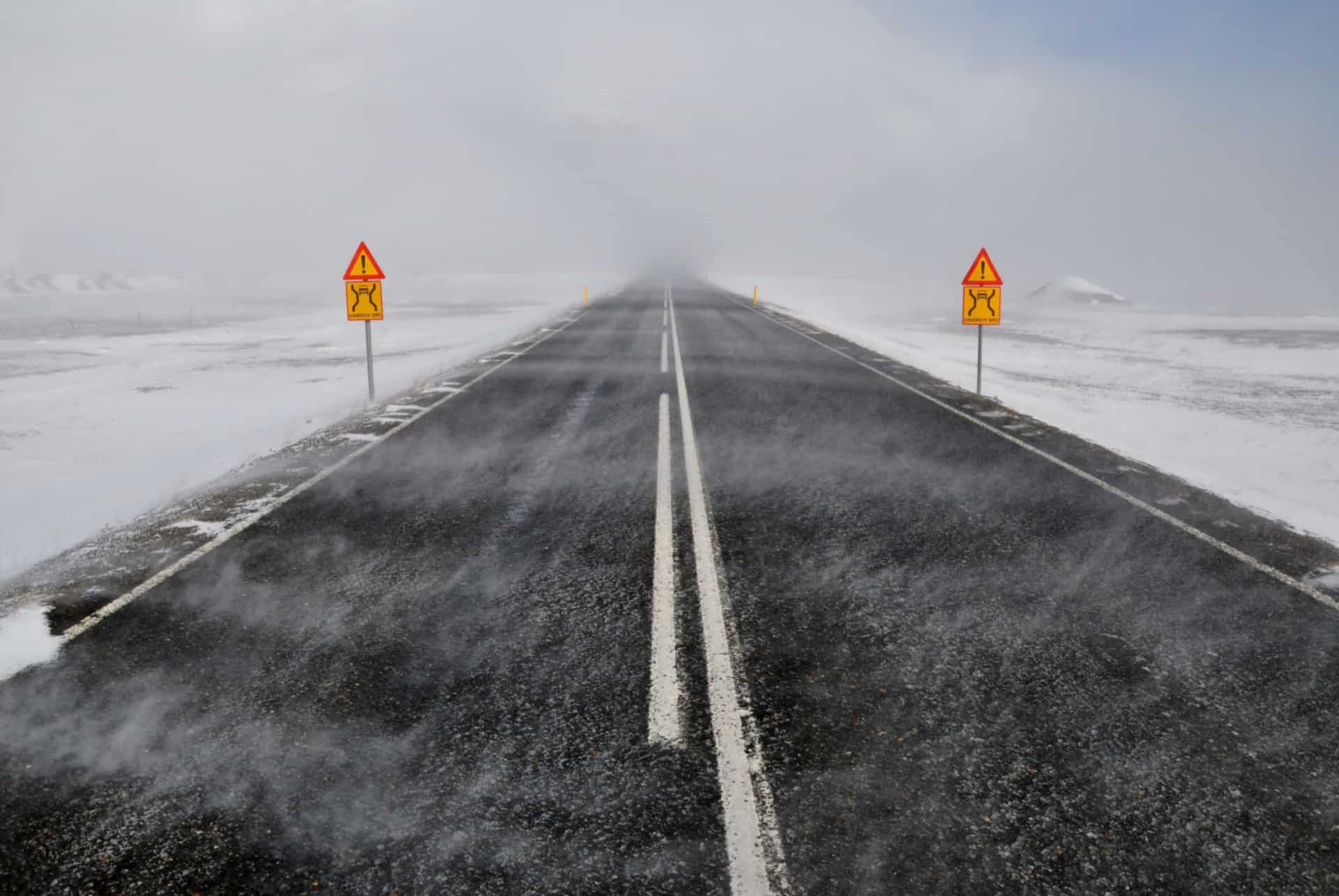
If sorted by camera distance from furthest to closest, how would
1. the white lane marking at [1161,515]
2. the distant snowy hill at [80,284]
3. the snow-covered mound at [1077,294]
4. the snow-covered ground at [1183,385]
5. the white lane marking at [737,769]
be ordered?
1. the distant snowy hill at [80,284]
2. the snow-covered mound at [1077,294]
3. the snow-covered ground at [1183,385]
4. the white lane marking at [1161,515]
5. the white lane marking at [737,769]

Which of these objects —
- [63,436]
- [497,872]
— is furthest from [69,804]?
[63,436]

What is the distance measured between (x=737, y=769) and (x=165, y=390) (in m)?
15.8

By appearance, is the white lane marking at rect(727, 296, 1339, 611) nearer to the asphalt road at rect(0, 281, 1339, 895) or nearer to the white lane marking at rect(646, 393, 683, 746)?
the asphalt road at rect(0, 281, 1339, 895)

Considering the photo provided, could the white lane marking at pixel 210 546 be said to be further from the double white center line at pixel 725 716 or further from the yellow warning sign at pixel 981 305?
the yellow warning sign at pixel 981 305

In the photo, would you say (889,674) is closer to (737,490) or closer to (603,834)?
(603,834)

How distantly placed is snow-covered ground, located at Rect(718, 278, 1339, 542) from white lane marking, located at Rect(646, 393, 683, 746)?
500 centimetres

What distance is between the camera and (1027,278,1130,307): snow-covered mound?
189 ft

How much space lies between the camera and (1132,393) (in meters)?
15.6

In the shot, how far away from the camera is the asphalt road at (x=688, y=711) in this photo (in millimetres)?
2697

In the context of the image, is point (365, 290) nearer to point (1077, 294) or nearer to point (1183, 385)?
point (1183, 385)

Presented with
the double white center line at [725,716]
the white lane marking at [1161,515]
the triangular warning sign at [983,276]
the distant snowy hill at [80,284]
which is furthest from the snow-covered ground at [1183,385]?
the distant snowy hill at [80,284]

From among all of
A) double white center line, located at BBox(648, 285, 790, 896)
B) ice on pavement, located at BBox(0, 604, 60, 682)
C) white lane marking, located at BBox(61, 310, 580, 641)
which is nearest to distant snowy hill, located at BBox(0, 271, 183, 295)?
white lane marking, located at BBox(61, 310, 580, 641)

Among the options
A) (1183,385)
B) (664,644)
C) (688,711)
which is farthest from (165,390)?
(1183,385)

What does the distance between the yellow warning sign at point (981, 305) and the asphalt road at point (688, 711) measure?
7.59m
